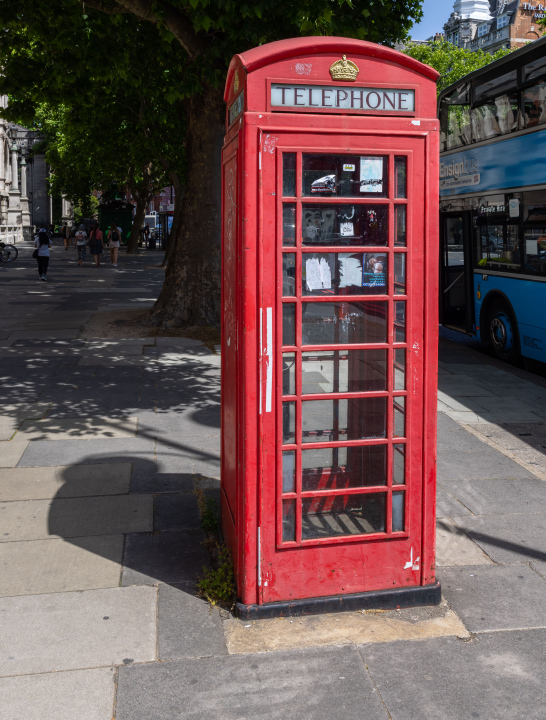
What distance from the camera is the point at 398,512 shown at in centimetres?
407

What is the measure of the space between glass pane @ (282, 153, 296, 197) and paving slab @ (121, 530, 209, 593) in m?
2.17

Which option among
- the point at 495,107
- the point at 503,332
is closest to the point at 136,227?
the point at 495,107

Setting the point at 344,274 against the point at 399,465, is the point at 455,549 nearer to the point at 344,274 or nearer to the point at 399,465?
the point at 399,465

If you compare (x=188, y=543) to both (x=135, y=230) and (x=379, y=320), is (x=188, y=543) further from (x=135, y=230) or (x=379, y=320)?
(x=135, y=230)

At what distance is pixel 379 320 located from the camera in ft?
12.8

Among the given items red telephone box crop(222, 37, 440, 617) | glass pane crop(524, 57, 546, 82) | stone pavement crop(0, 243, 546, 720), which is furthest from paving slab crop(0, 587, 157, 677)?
glass pane crop(524, 57, 546, 82)

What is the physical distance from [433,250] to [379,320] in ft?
1.42

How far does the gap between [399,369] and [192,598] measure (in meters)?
1.63

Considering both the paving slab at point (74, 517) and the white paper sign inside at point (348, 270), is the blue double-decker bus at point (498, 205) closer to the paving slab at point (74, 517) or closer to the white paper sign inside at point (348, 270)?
the paving slab at point (74, 517)

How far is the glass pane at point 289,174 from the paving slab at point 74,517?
8.23ft

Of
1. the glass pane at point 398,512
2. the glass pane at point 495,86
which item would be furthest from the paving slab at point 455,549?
the glass pane at point 495,86

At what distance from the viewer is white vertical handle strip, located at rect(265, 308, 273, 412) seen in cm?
373

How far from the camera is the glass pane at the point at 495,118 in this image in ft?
36.4

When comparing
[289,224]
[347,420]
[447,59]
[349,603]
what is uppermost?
[447,59]
